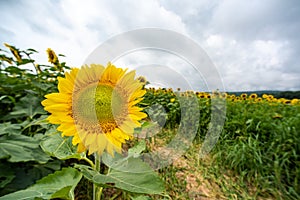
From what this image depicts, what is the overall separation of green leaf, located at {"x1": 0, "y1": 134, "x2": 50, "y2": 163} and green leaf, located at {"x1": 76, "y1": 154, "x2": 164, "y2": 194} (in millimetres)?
445

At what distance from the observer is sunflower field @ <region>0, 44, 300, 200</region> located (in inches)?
20.1

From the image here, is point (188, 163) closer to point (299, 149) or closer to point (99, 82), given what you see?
point (299, 149)

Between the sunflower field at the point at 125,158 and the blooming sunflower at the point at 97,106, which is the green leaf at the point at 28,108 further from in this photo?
the blooming sunflower at the point at 97,106

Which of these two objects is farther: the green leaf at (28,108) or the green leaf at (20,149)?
the green leaf at (28,108)

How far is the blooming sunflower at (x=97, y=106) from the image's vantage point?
49 cm

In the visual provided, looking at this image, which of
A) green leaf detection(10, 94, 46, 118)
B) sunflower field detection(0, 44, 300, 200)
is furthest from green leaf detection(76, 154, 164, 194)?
green leaf detection(10, 94, 46, 118)

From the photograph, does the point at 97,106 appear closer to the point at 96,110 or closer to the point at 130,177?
the point at 96,110

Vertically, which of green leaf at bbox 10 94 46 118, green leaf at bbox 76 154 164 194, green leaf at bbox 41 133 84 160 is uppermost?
green leaf at bbox 10 94 46 118

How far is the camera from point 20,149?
851 mm

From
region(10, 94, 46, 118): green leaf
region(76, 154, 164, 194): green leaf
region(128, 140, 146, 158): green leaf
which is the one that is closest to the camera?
region(76, 154, 164, 194): green leaf

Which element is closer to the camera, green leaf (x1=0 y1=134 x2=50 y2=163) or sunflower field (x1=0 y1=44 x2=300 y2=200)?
sunflower field (x1=0 y1=44 x2=300 y2=200)

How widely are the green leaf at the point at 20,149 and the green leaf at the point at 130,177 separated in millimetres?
445

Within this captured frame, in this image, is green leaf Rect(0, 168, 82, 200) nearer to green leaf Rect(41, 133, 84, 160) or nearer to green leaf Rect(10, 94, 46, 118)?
green leaf Rect(41, 133, 84, 160)

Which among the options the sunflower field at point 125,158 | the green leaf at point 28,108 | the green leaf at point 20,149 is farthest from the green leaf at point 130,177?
the green leaf at point 28,108
